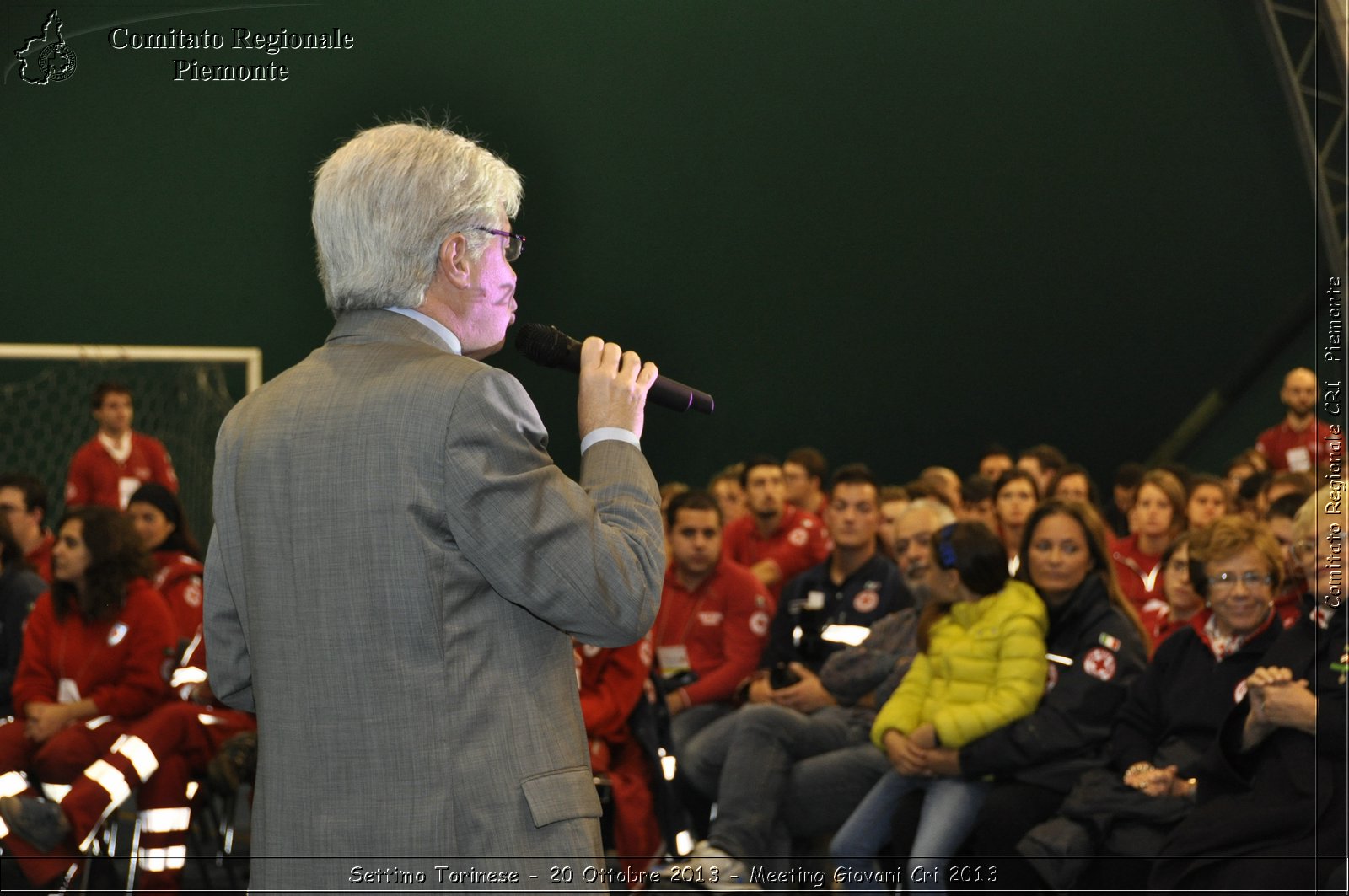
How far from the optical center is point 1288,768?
272 centimetres

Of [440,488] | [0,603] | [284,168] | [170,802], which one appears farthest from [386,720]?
[284,168]

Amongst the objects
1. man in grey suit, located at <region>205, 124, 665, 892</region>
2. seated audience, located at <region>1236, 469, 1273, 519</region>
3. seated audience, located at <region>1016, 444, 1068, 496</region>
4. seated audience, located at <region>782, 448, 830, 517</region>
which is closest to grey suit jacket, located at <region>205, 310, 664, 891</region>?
man in grey suit, located at <region>205, 124, 665, 892</region>

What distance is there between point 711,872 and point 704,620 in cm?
119

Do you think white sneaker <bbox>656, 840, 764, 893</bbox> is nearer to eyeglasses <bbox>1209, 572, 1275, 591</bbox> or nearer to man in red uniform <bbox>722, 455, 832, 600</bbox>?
eyeglasses <bbox>1209, 572, 1275, 591</bbox>

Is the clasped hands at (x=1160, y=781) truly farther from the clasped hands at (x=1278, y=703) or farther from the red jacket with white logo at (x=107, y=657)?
the red jacket with white logo at (x=107, y=657)

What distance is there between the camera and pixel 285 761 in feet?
4.71

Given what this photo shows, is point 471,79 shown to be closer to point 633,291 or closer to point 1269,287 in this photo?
point 633,291

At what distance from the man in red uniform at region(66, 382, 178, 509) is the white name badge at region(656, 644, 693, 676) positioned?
358cm

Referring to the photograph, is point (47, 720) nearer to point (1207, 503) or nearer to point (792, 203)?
point (1207, 503)

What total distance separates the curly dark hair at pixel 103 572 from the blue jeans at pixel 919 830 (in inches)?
91.1

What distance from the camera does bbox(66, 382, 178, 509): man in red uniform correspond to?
6785mm

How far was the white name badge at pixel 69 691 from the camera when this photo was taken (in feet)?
13.0

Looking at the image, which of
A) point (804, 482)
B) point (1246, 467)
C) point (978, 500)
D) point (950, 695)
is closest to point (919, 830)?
point (950, 695)

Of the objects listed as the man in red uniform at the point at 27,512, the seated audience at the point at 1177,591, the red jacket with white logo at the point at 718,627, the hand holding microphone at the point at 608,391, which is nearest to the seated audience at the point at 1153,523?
the seated audience at the point at 1177,591
